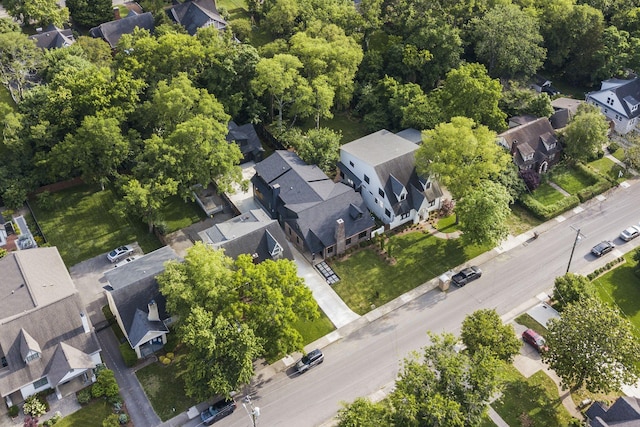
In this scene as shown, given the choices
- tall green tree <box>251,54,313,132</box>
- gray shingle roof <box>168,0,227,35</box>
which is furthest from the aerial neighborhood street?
gray shingle roof <box>168,0,227,35</box>

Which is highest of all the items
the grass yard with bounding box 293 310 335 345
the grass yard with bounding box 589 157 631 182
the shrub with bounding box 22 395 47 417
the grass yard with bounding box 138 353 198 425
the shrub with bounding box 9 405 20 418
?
the grass yard with bounding box 589 157 631 182

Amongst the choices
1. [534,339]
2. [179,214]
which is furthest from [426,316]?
[179,214]

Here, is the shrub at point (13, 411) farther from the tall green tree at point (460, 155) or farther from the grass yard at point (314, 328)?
the tall green tree at point (460, 155)

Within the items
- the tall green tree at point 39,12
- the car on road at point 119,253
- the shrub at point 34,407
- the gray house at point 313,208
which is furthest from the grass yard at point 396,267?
the tall green tree at point 39,12

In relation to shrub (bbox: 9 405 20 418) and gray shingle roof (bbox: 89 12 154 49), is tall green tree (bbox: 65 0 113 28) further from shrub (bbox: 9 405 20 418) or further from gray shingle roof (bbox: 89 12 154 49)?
shrub (bbox: 9 405 20 418)

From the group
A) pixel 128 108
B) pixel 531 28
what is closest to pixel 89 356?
pixel 128 108

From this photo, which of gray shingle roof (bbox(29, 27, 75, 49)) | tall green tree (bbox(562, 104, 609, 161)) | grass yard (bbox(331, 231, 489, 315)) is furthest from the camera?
gray shingle roof (bbox(29, 27, 75, 49))
